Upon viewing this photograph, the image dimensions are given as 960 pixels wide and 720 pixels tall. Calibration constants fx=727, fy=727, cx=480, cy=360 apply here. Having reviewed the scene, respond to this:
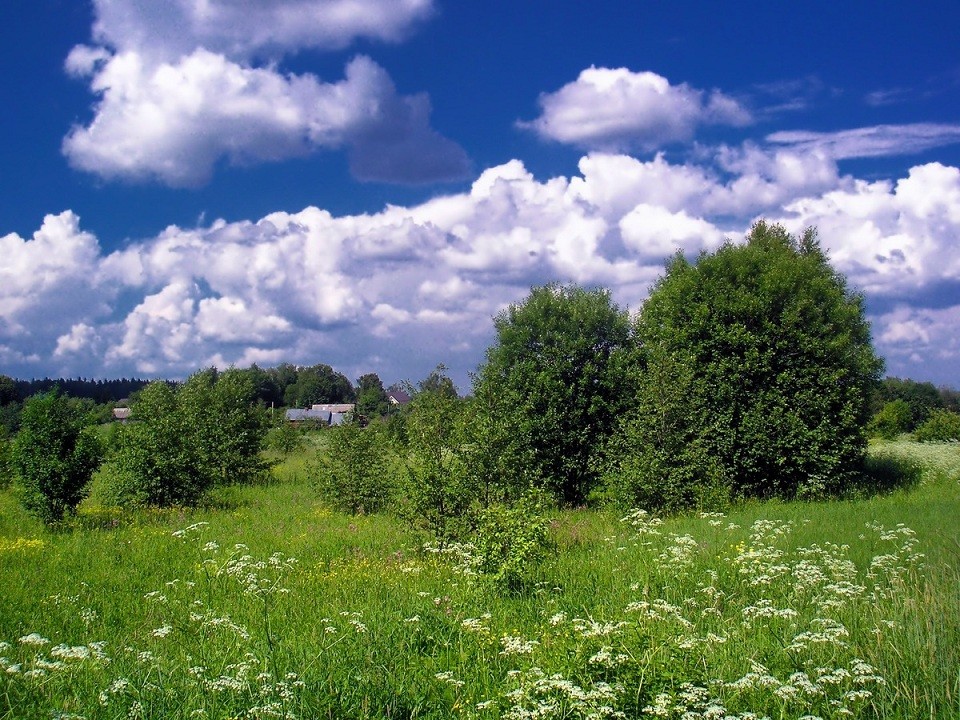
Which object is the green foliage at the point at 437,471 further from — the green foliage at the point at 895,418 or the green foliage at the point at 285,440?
the green foliage at the point at 895,418

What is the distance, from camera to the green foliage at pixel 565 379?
72.8 feet

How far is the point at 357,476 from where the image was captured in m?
20.7

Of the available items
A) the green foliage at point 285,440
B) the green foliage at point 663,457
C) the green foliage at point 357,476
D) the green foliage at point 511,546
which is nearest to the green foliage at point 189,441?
the green foliage at point 357,476

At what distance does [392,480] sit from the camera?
2042 centimetres

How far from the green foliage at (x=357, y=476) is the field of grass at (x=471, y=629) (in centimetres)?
443

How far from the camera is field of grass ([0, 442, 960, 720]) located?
5023 millimetres

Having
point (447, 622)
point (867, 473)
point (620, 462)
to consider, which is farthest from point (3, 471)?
point (867, 473)

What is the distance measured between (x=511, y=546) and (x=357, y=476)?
11523mm

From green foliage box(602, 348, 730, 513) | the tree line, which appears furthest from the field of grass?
the tree line

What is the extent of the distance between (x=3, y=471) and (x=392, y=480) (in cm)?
1591

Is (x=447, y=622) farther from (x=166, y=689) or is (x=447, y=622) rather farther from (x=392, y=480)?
(x=392, y=480)

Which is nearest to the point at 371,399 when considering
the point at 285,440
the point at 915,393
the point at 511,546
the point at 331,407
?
the point at 285,440

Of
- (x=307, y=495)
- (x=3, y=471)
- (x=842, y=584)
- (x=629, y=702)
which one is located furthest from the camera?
(x=3, y=471)

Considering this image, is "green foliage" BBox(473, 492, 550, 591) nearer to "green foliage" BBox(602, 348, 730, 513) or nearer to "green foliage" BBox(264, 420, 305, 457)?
"green foliage" BBox(602, 348, 730, 513)
